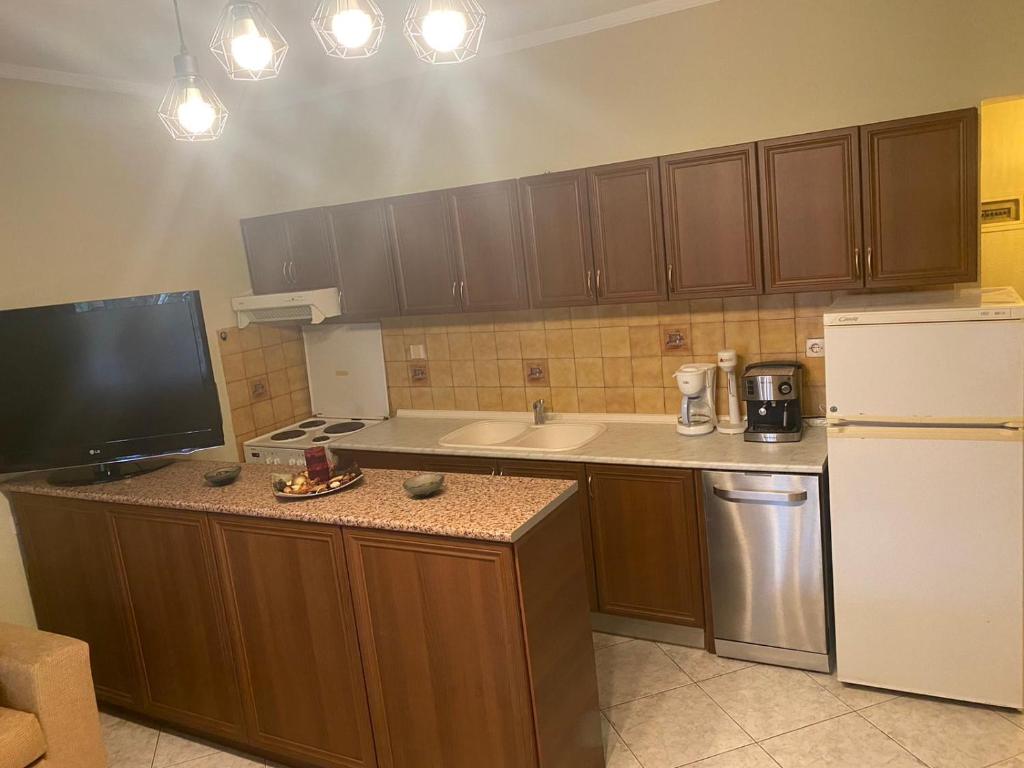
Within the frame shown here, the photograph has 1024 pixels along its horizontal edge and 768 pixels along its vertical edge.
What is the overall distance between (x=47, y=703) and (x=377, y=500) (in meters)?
1.17

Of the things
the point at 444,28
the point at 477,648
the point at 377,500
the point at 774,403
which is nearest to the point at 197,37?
the point at 444,28

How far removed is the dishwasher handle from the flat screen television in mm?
2117

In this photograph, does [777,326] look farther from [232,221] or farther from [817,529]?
[232,221]

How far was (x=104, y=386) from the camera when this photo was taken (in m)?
3.02

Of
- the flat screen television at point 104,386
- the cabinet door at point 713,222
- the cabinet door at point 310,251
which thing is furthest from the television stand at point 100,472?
the cabinet door at point 713,222

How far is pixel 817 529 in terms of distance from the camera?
2.76 meters

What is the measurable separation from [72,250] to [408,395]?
1.83 meters

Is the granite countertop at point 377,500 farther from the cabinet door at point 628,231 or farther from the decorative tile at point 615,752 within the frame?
the cabinet door at point 628,231

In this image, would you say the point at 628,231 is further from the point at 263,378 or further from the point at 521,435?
the point at 263,378

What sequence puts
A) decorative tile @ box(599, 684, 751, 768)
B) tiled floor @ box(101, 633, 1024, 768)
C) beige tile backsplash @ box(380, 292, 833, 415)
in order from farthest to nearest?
beige tile backsplash @ box(380, 292, 833, 415), decorative tile @ box(599, 684, 751, 768), tiled floor @ box(101, 633, 1024, 768)

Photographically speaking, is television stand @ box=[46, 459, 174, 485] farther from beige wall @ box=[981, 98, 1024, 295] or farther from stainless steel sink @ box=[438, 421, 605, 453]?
beige wall @ box=[981, 98, 1024, 295]

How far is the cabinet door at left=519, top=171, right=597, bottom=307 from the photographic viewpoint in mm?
3309

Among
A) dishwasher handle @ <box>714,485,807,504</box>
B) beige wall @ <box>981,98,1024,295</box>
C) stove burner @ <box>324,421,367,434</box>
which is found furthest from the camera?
beige wall @ <box>981,98,1024,295</box>

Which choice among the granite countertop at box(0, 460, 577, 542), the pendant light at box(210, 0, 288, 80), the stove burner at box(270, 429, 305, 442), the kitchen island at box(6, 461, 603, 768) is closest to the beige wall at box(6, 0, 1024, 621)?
the stove burner at box(270, 429, 305, 442)
